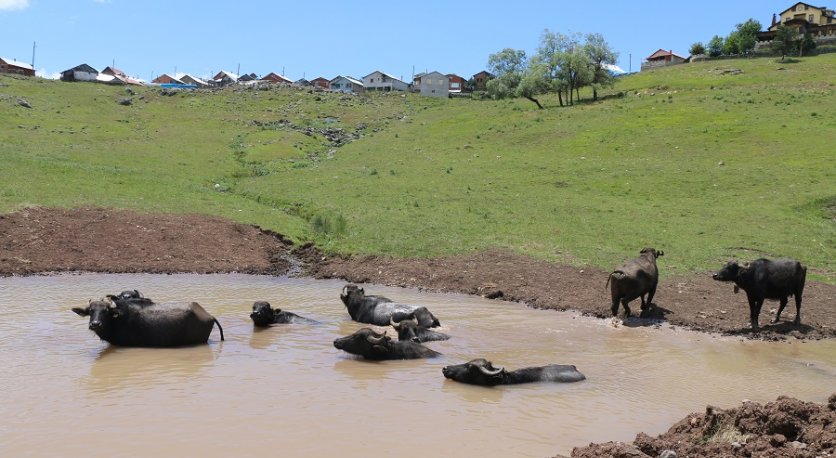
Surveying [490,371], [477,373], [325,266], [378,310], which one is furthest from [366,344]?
[325,266]

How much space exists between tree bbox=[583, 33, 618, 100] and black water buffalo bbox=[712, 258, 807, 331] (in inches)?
2699

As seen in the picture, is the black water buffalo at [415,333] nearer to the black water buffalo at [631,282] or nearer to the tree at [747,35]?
the black water buffalo at [631,282]

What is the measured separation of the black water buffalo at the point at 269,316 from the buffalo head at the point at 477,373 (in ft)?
18.0

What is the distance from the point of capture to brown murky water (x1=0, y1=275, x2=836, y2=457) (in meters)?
9.23

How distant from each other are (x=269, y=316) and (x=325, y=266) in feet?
28.6

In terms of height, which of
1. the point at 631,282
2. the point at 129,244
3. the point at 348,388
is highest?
the point at 129,244

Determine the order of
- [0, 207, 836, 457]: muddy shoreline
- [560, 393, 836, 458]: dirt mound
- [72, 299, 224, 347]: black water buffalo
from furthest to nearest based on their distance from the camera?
1. [0, 207, 836, 457]: muddy shoreline
2. [72, 299, 224, 347]: black water buffalo
3. [560, 393, 836, 458]: dirt mound

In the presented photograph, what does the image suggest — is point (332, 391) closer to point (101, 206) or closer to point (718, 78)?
point (101, 206)

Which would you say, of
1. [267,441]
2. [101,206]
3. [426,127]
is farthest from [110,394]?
[426,127]

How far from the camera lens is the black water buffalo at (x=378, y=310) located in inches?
664

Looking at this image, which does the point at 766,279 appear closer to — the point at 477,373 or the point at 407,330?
the point at 407,330

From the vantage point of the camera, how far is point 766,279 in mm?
17469

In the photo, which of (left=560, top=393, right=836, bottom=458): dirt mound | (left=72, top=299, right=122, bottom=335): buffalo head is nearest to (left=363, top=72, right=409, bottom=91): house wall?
(left=72, top=299, right=122, bottom=335): buffalo head

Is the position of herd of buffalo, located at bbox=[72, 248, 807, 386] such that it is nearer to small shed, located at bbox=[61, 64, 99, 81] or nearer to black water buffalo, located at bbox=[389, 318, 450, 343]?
black water buffalo, located at bbox=[389, 318, 450, 343]
